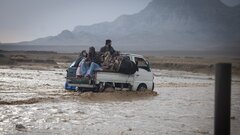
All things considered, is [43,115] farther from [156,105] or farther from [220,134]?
[220,134]

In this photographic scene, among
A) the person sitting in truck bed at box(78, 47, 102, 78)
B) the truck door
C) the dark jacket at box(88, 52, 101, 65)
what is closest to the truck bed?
the person sitting in truck bed at box(78, 47, 102, 78)

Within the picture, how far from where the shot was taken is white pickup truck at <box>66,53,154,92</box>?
17203 millimetres

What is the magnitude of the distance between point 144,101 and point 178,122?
4920 mm

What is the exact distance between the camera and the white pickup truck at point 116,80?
17.2m

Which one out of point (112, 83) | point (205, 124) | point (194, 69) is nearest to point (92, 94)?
point (112, 83)

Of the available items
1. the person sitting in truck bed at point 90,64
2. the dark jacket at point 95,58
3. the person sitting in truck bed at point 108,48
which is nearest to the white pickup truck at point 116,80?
the person sitting in truck bed at point 90,64

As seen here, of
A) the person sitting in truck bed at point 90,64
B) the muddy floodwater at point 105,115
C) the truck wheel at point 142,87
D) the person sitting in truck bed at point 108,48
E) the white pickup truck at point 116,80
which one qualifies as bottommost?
the muddy floodwater at point 105,115

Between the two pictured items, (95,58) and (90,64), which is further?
(95,58)

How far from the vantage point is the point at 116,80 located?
1756 cm

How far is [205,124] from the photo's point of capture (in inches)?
425

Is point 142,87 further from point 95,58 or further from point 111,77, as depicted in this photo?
point 95,58

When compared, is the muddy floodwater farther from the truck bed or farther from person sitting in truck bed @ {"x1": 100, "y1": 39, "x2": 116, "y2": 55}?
person sitting in truck bed @ {"x1": 100, "y1": 39, "x2": 116, "y2": 55}

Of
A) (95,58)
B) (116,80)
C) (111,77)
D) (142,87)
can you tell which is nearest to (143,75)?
(142,87)

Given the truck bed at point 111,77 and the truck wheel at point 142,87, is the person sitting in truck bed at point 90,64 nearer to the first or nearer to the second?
the truck bed at point 111,77
